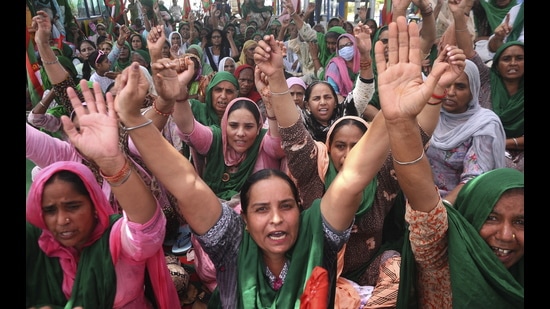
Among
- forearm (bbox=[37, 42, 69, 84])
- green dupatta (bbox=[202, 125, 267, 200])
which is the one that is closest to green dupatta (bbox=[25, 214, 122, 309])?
green dupatta (bbox=[202, 125, 267, 200])

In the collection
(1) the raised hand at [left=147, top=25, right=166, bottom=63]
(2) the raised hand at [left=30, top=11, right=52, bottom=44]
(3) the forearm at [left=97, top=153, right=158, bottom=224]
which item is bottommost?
(3) the forearm at [left=97, top=153, right=158, bottom=224]

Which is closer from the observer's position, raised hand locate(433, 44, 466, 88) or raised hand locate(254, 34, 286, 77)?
raised hand locate(433, 44, 466, 88)

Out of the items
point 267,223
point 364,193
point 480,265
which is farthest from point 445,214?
point 364,193

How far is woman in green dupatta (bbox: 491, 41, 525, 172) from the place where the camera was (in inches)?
124

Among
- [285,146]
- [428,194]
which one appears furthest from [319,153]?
[428,194]

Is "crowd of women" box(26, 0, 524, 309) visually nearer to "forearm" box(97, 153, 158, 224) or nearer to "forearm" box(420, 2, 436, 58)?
"forearm" box(97, 153, 158, 224)

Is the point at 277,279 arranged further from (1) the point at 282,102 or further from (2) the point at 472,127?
(2) the point at 472,127

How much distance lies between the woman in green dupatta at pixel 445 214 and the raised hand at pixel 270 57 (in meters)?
0.87

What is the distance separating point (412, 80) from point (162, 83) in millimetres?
1090

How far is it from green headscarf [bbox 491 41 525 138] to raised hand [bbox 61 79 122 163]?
3.06 metres

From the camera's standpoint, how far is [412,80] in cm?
141

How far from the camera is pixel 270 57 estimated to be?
2.22 m

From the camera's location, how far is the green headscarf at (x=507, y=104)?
10.8ft

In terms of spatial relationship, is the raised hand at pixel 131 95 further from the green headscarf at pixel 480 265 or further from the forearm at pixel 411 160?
the green headscarf at pixel 480 265
